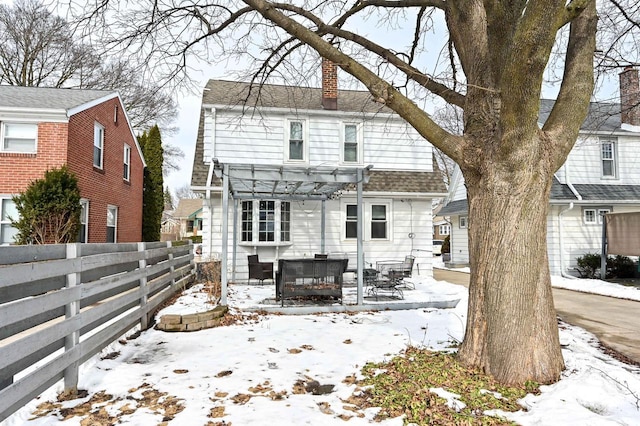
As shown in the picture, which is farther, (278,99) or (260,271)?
(278,99)

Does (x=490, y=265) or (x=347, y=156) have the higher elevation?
(x=347, y=156)

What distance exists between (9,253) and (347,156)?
11.0m

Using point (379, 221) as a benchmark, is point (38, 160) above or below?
above

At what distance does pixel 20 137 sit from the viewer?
12203mm

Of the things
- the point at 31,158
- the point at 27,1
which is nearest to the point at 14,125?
the point at 31,158

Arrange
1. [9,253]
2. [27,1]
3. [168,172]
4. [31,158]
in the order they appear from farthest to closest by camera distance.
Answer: [168,172] < [27,1] < [31,158] < [9,253]

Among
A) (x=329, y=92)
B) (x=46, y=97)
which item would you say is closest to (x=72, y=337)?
(x=329, y=92)

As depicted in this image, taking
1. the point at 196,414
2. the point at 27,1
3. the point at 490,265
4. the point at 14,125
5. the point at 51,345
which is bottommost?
the point at 196,414

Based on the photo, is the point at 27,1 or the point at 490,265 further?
the point at 27,1

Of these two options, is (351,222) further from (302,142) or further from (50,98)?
(50,98)

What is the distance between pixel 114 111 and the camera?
16.2m

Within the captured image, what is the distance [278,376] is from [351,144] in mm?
9952

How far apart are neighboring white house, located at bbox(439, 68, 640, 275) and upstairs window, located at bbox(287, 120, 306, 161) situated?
911 centimetres

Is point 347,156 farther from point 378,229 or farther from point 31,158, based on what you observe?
point 31,158
